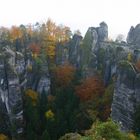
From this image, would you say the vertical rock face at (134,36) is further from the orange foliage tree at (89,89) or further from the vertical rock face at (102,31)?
the orange foliage tree at (89,89)

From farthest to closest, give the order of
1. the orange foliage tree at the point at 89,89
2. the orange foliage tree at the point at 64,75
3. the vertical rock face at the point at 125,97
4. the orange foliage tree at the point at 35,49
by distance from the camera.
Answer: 1. the orange foliage tree at the point at 35,49
2. the orange foliage tree at the point at 64,75
3. the orange foliage tree at the point at 89,89
4. the vertical rock face at the point at 125,97

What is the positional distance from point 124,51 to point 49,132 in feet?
46.8

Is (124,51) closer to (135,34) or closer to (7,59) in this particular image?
(135,34)

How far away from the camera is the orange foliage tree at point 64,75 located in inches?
1946

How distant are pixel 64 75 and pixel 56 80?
A: 1.26m

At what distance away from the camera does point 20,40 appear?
5306 cm

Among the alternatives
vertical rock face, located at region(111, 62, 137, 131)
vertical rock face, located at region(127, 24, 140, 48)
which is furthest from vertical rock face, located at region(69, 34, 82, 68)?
vertical rock face, located at region(111, 62, 137, 131)

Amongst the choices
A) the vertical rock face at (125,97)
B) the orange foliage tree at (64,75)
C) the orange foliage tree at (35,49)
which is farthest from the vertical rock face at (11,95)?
the vertical rock face at (125,97)

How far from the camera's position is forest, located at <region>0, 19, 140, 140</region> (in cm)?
4141

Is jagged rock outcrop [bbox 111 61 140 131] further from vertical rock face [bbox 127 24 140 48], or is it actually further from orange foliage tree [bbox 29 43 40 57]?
orange foliage tree [bbox 29 43 40 57]

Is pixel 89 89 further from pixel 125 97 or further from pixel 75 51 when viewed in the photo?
pixel 125 97

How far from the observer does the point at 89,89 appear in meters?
45.7

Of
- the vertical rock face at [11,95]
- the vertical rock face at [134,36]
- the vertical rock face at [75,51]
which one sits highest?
the vertical rock face at [134,36]

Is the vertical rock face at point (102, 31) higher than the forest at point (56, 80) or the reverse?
higher
